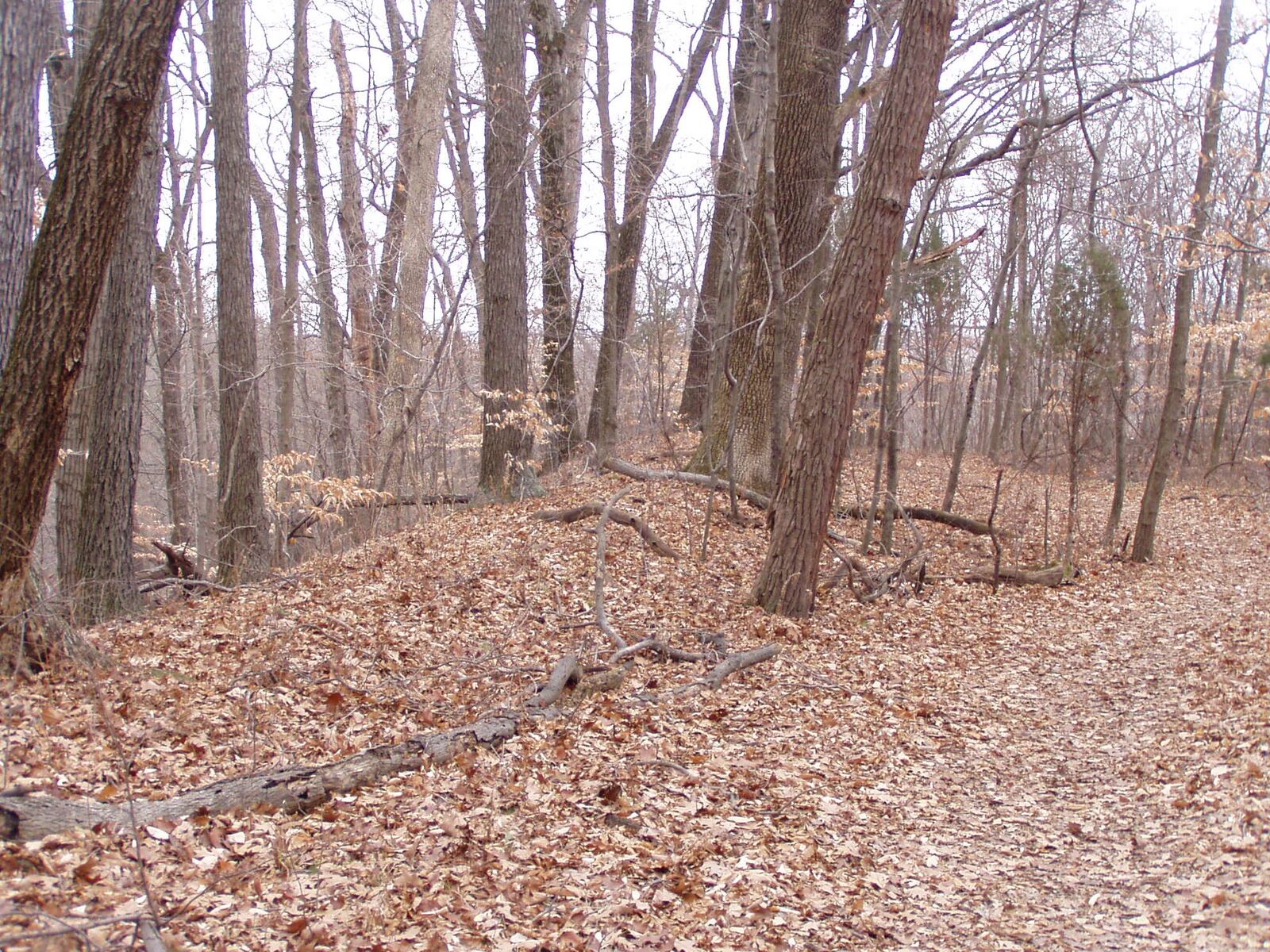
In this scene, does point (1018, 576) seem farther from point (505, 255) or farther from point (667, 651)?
point (505, 255)

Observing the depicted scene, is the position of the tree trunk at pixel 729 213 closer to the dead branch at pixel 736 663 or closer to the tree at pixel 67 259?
the dead branch at pixel 736 663

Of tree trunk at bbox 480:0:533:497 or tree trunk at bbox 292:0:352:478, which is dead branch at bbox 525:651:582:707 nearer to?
tree trunk at bbox 480:0:533:497

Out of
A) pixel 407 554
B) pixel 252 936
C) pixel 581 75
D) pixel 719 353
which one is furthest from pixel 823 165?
pixel 252 936

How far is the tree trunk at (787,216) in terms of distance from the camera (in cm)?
1032

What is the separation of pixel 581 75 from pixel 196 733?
1158 centimetres

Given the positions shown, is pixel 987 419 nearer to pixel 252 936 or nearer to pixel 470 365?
pixel 470 365

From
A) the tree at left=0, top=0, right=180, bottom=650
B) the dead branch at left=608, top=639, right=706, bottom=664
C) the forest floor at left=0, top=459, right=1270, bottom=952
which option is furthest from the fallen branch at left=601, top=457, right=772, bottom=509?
the tree at left=0, top=0, right=180, bottom=650

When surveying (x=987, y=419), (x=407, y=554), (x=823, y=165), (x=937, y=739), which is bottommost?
(x=937, y=739)

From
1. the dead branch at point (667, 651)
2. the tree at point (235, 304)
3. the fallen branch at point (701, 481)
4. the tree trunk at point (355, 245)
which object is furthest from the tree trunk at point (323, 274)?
the dead branch at point (667, 651)

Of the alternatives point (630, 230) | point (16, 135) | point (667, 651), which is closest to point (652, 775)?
point (667, 651)

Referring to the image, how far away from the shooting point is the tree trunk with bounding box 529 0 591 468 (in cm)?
1255

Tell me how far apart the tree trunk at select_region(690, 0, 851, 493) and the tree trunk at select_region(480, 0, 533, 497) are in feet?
8.97

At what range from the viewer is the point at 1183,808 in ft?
14.5

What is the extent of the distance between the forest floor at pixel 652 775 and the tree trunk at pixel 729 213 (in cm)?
448
